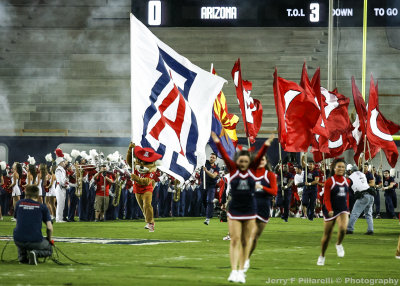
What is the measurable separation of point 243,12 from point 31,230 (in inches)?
931

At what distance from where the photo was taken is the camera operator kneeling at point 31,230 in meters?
11.2

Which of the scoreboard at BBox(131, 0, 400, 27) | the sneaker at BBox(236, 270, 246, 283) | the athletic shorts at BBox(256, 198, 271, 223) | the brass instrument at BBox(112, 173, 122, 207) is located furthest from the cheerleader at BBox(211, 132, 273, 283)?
the scoreboard at BBox(131, 0, 400, 27)

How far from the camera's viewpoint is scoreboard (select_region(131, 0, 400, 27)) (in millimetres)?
32594

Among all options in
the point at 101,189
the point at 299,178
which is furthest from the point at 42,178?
the point at 299,178

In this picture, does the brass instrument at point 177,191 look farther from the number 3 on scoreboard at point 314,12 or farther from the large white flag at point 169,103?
the large white flag at point 169,103

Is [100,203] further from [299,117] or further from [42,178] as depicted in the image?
[299,117]

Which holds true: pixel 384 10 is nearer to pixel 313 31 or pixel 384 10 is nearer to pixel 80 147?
pixel 313 31

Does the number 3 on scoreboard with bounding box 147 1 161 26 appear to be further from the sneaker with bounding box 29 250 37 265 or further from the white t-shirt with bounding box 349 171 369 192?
the sneaker with bounding box 29 250 37 265

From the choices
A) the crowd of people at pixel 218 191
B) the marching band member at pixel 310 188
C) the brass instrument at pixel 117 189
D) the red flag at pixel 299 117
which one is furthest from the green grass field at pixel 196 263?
the marching band member at pixel 310 188

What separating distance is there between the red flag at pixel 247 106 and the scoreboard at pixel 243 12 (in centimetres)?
1042

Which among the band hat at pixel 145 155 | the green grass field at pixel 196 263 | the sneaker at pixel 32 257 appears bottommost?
the green grass field at pixel 196 263

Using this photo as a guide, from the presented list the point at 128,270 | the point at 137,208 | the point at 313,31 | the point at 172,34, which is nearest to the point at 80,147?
the point at 172,34

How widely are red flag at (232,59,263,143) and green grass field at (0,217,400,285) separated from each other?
125 inches

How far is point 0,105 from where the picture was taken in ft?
123
